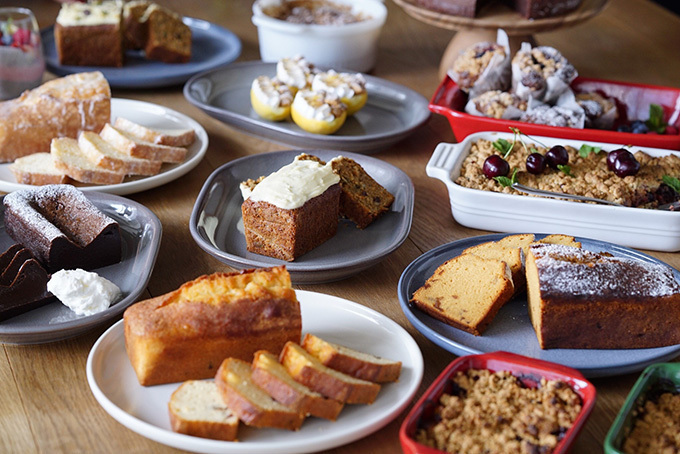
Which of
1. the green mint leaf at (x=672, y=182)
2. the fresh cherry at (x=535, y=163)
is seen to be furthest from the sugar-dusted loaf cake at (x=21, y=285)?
the green mint leaf at (x=672, y=182)

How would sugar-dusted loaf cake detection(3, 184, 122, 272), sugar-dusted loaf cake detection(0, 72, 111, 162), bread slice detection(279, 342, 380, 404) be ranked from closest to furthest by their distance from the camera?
bread slice detection(279, 342, 380, 404), sugar-dusted loaf cake detection(3, 184, 122, 272), sugar-dusted loaf cake detection(0, 72, 111, 162)

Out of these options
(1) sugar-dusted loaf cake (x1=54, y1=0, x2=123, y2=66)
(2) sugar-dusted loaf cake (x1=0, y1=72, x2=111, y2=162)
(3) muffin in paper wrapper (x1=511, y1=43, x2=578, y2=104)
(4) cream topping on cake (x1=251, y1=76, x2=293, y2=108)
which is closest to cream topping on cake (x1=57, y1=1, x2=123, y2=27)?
(1) sugar-dusted loaf cake (x1=54, y1=0, x2=123, y2=66)

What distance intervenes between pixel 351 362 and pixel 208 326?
0.25 m

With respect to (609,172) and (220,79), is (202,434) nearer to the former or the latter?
(609,172)

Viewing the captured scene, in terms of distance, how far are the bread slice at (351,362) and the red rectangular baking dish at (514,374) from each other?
0.09m

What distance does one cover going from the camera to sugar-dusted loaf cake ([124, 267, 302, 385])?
1220 millimetres

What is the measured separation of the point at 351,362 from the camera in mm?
1207

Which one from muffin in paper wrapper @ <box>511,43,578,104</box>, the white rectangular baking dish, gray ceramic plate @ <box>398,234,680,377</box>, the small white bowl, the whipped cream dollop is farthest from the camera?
the small white bowl

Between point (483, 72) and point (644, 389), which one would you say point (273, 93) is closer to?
point (483, 72)

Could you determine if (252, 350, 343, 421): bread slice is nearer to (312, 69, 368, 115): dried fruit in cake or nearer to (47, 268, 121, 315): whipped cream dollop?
(47, 268, 121, 315): whipped cream dollop

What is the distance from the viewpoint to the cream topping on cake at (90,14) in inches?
106

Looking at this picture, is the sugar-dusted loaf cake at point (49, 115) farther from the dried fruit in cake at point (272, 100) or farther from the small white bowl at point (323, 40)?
the small white bowl at point (323, 40)

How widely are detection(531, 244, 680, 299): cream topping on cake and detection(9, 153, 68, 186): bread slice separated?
1263mm

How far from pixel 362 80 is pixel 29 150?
105cm
